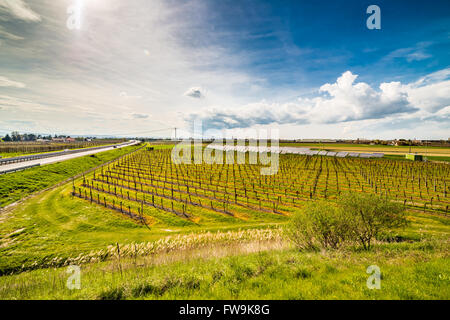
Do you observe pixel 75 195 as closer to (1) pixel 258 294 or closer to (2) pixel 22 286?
(2) pixel 22 286

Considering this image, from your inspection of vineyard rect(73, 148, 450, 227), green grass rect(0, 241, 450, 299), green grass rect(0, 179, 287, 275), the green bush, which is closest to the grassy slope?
green grass rect(0, 179, 287, 275)

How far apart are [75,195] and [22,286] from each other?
23242mm

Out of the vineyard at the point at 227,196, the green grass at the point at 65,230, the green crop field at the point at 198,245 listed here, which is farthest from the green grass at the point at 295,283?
the vineyard at the point at 227,196

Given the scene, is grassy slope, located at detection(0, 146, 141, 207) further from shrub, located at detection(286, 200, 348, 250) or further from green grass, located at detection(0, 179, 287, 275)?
shrub, located at detection(286, 200, 348, 250)

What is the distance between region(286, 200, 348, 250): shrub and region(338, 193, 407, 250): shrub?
0.67m

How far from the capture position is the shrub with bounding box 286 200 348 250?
14.0m

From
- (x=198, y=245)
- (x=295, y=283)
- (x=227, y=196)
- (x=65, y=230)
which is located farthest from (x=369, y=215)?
(x=65, y=230)

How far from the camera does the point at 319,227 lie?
45.9ft

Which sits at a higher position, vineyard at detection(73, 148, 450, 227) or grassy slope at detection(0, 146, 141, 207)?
grassy slope at detection(0, 146, 141, 207)

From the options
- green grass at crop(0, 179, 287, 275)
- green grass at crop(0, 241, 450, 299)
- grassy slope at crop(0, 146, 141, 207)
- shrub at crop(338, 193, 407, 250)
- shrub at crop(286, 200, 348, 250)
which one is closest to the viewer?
green grass at crop(0, 241, 450, 299)

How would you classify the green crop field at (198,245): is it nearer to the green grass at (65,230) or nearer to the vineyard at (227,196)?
the green grass at (65,230)

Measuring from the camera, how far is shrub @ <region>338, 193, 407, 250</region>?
13.9 meters

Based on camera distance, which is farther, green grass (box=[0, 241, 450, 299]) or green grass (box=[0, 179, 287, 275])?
green grass (box=[0, 179, 287, 275])

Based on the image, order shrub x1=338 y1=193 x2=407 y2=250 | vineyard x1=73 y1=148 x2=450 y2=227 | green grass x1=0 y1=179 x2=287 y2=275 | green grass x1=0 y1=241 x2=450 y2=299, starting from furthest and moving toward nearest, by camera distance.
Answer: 1. vineyard x1=73 y1=148 x2=450 y2=227
2. green grass x1=0 y1=179 x2=287 y2=275
3. shrub x1=338 y1=193 x2=407 y2=250
4. green grass x1=0 y1=241 x2=450 y2=299
